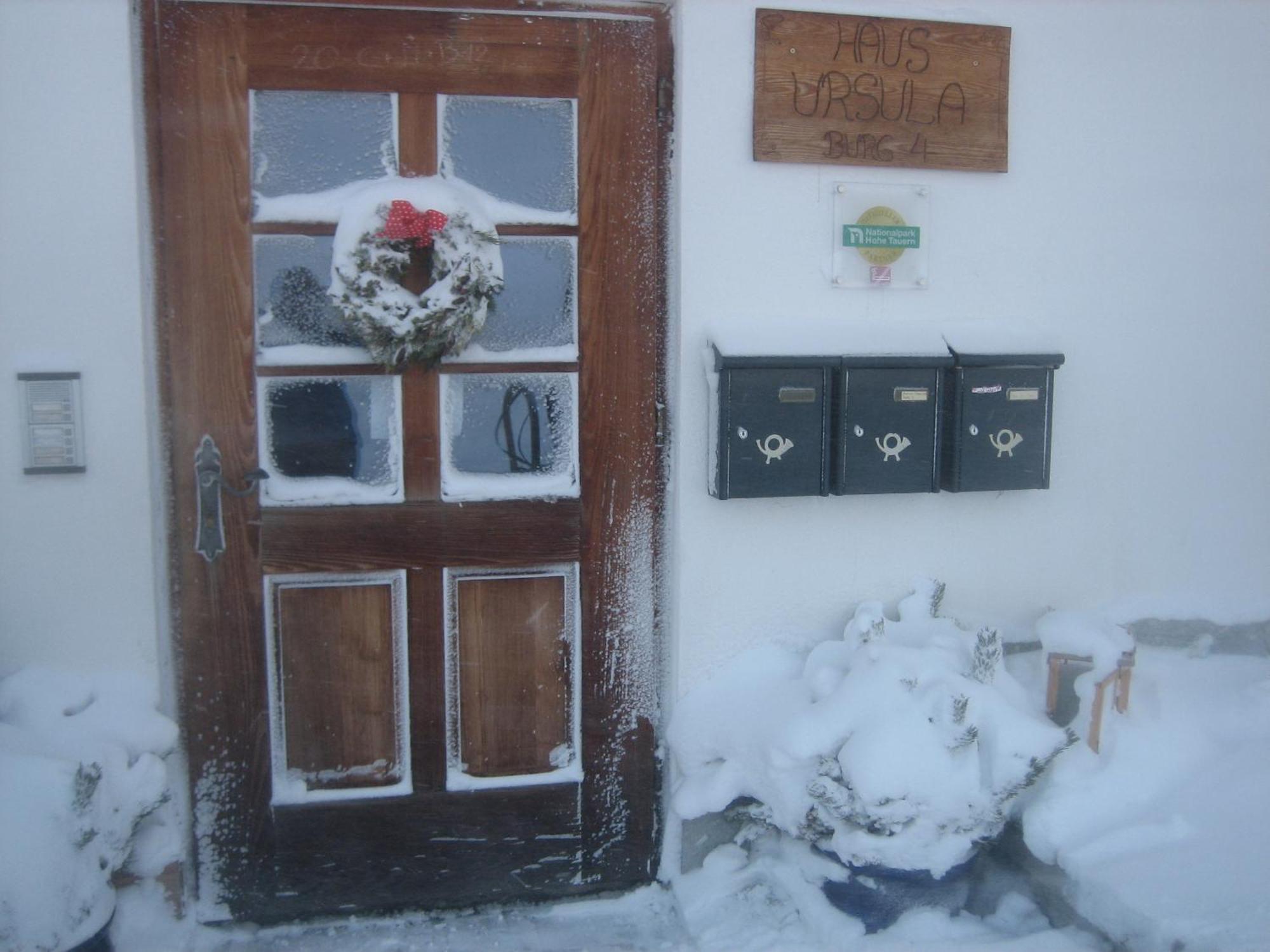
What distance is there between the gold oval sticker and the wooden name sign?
0.13 m

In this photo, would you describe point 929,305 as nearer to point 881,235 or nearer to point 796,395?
point 881,235

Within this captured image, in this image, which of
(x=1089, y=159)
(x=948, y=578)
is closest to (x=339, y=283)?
(x=948, y=578)

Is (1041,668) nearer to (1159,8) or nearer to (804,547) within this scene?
(804,547)

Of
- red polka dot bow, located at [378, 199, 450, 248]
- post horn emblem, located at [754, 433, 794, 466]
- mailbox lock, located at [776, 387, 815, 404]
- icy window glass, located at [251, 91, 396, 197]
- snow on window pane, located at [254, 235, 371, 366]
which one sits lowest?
post horn emblem, located at [754, 433, 794, 466]

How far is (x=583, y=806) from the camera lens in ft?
8.54

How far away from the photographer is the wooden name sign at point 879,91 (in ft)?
8.05

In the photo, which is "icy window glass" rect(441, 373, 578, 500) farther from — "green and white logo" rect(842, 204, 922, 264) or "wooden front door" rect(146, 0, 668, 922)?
"green and white logo" rect(842, 204, 922, 264)

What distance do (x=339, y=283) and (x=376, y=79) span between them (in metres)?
0.53

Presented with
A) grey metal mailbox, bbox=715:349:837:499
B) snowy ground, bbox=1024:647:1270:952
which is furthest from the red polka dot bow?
snowy ground, bbox=1024:647:1270:952

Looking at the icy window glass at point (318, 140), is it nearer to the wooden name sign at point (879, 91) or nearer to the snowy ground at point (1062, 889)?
the wooden name sign at point (879, 91)

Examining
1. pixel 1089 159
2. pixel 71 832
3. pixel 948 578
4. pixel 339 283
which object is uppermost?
pixel 1089 159

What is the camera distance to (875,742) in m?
2.25

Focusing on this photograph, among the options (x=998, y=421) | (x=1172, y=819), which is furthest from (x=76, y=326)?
(x=1172, y=819)

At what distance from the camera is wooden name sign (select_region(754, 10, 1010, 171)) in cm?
246
